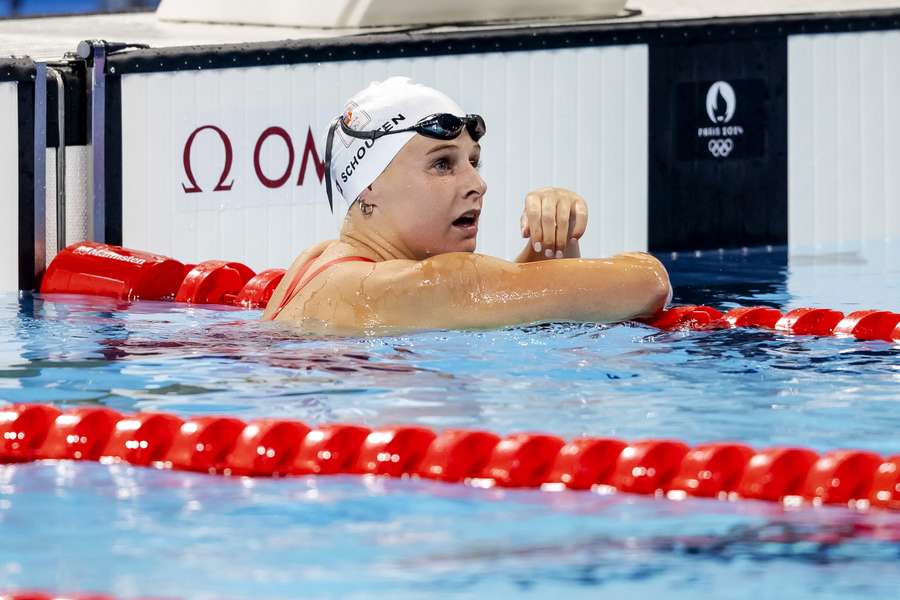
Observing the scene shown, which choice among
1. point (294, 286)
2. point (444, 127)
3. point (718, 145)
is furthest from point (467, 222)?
point (718, 145)

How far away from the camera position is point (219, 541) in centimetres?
293

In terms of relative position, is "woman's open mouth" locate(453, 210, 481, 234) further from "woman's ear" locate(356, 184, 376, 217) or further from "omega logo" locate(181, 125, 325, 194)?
"omega logo" locate(181, 125, 325, 194)

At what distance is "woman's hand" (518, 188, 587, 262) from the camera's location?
14.0ft

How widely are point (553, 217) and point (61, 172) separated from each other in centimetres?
291

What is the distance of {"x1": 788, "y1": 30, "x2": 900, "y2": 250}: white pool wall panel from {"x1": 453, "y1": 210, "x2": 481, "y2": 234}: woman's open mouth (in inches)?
153

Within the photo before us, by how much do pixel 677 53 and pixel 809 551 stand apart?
5.27m

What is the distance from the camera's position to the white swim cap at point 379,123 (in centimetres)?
457

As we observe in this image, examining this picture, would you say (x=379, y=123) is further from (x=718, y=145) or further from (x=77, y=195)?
(x=718, y=145)

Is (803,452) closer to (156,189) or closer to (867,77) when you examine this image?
(156,189)

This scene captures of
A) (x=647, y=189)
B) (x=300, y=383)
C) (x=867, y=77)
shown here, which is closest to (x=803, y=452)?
(x=300, y=383)

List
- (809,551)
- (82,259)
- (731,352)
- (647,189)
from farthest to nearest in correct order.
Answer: (647,189) → (82,259) → (731,352) → (809,551)

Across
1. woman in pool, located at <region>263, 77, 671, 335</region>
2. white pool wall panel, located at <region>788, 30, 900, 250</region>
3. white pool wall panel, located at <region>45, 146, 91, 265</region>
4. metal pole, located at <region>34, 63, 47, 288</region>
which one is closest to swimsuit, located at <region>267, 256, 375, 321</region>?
woman in pool, located at <region>263, 77, 671, 335</region>

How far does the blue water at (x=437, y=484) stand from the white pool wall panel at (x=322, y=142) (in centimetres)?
114

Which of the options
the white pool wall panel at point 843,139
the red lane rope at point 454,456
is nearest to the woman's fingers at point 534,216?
the red lane rope at point 454,456
